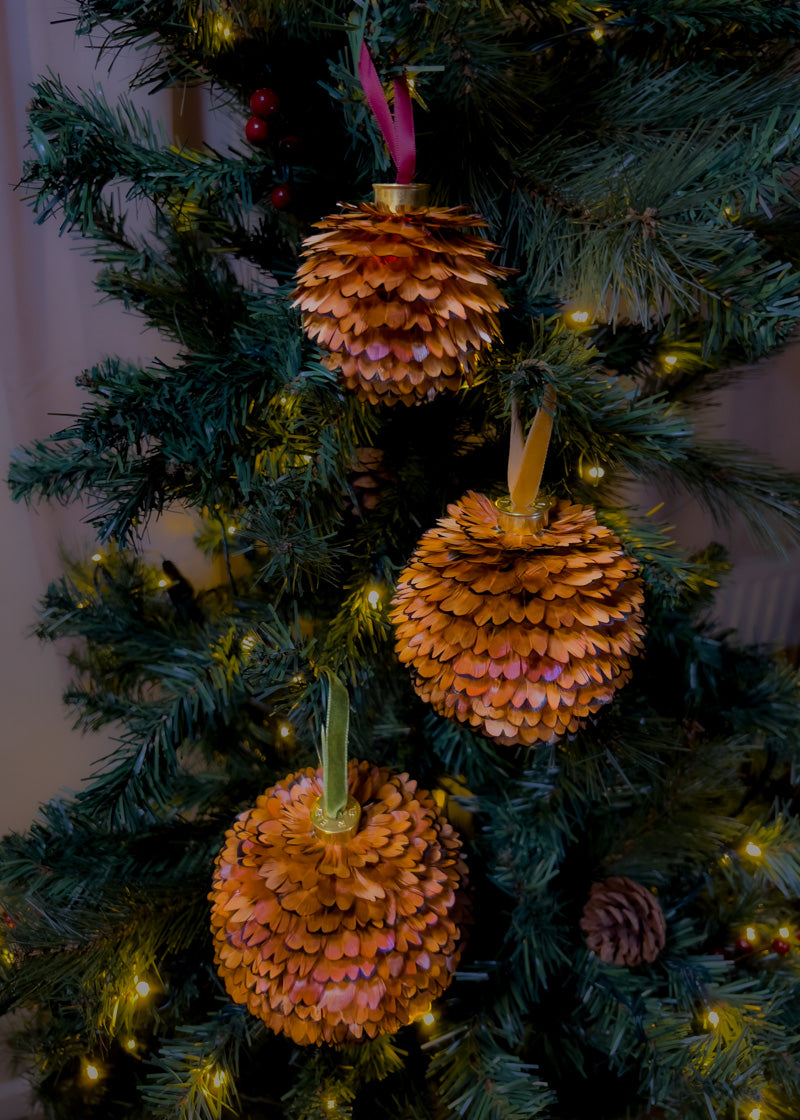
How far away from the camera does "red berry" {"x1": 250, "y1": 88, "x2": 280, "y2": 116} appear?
13.6 inches

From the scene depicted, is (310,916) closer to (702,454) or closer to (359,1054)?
(359,1054)

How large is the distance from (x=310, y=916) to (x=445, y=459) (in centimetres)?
A: 24

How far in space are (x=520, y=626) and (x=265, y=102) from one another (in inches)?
10.5

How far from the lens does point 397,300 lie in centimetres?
27

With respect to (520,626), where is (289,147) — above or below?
above

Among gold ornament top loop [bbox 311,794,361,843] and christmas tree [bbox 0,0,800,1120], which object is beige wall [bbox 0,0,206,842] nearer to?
christmas tree [bbox 0,0,800,1120]

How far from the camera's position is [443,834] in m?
0.39

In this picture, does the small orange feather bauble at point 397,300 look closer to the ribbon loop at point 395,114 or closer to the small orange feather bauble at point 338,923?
the ribbon loop at point 395,114

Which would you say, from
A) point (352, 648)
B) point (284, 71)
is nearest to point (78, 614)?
point (352, 648)

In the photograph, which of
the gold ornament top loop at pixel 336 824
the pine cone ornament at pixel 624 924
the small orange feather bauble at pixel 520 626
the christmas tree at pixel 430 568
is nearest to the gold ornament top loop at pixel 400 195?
the christmas tree at pixel 430 568

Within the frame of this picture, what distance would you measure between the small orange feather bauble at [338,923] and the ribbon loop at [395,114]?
0.97 ft

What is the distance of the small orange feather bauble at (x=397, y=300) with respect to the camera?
27cm

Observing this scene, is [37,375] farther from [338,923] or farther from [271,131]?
[338,923]

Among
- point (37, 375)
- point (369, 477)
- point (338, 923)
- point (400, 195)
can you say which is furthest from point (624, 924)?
point (37, 375)
